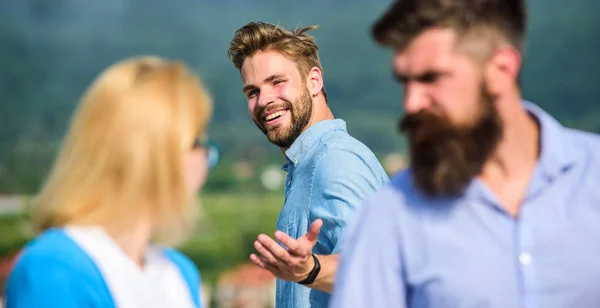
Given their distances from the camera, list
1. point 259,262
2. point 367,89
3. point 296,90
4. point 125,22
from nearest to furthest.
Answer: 1. point 259,262
2. point 296,90
3. point 367,89
4. point 125,22

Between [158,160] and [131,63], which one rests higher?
[131,63]

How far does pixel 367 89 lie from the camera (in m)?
17.2

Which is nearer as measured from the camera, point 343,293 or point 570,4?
point 343,293

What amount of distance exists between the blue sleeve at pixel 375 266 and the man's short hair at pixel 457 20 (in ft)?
1.08

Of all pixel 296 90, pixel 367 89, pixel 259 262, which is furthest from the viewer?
pixel 367 89

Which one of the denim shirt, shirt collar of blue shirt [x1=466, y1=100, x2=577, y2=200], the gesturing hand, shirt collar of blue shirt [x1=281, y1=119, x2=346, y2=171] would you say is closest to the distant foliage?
shirt collar of blue shirt [x1=281, y1=119, x2=346, y2=171]

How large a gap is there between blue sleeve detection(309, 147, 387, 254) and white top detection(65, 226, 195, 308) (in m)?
0.86

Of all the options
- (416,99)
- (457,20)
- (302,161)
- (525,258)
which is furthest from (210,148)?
(302,161)

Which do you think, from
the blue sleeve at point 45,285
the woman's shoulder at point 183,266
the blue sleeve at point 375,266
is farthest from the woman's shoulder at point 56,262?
the blue sleeve at point 375,266

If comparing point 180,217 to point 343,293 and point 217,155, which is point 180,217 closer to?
point 217,155

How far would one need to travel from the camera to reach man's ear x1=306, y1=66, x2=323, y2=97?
10.1ft

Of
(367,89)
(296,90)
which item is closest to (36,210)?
(296,90)

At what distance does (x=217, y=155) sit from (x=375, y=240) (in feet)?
1.20

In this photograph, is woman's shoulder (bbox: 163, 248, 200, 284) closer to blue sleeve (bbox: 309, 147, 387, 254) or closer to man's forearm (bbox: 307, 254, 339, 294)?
man's forearm (bbox: 307, 254, 339, 294)
